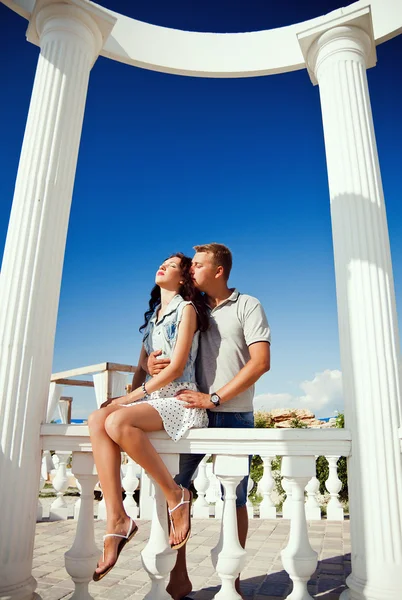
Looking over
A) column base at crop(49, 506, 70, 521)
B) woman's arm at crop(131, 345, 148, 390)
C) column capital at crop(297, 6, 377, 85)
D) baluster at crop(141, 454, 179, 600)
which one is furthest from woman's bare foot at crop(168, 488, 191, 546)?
column base at crop(49, 506, 70, 521)

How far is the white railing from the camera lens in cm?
199

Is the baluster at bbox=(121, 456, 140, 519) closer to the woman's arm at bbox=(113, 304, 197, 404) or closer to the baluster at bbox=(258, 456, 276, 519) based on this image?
the baluster at bbox=(258, 456, 276, 519)

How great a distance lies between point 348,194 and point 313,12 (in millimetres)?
3615

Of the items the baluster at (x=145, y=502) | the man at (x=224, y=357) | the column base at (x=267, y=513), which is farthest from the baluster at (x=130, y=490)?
the man at (x=224, y=357)

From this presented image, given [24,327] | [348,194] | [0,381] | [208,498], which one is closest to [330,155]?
[348,194]

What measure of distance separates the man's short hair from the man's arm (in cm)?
73

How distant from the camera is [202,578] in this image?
3117 millimetres

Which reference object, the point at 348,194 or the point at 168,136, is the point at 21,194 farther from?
the point at 168,136

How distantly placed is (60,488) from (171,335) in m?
4.02

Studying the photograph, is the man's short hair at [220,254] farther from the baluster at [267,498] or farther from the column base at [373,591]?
the baluster at [267,498]

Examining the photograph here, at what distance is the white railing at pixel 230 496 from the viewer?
1991mm

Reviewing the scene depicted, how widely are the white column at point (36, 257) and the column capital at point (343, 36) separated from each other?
58.1 inches

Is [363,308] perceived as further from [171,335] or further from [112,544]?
[112,544]

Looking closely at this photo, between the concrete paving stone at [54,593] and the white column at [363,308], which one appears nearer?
the white column at [363,308]
